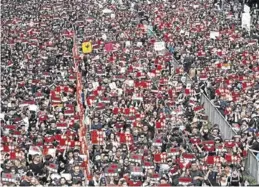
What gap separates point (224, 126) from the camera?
3059 centimetres

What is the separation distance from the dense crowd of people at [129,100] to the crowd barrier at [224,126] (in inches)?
9.8

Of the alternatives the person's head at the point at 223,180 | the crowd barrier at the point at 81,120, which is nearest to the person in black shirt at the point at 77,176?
the crowd barrier at the point at 81,120

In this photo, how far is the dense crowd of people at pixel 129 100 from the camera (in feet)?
76.4

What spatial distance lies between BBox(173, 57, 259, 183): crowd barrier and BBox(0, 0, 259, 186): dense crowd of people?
0.25 metres

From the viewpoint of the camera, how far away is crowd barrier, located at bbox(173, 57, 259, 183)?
26000mm

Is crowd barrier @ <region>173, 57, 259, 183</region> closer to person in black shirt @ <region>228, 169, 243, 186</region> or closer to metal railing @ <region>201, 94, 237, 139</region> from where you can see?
metal railing @ <region>201, 94, 237, 139</region>

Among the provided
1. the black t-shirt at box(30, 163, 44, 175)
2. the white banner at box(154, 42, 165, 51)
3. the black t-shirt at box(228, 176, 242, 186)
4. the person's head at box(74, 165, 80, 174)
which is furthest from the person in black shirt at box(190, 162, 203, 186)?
the white banner at box(154, 42, 165, 51)

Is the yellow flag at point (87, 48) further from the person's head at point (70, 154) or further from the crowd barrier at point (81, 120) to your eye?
the person's head at point (70, 154)

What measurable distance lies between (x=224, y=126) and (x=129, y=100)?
12.3 feet

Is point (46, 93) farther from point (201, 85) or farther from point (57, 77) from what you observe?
point (201, 85)

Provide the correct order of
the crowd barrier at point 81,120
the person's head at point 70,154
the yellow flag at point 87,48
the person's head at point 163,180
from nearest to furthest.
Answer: the person's head at point 163,180
the person's head at point 70,154
the crowd barrier at point 81,120
the yellow flag at point 87,48

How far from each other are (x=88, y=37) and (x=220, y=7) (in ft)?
61.5

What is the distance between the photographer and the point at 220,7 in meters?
68.5

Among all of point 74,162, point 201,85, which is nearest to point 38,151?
point 74,162
